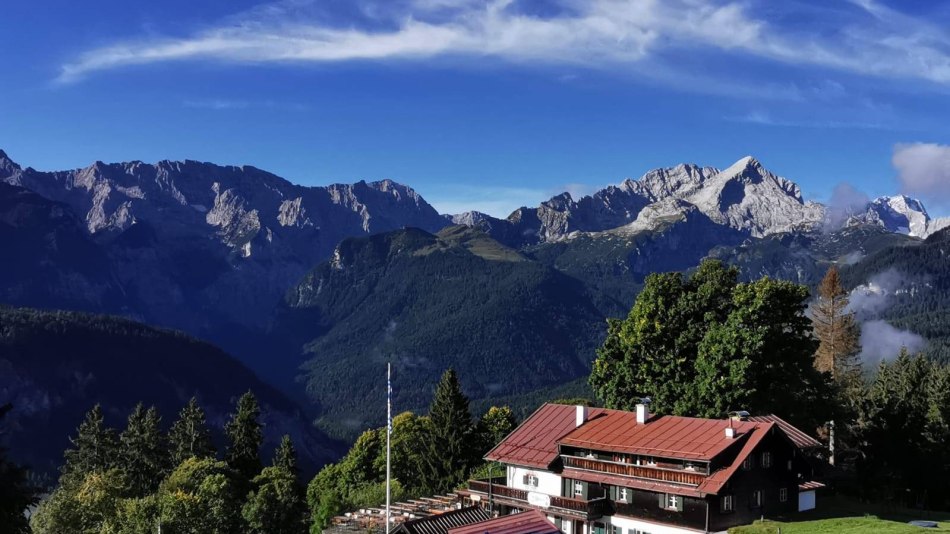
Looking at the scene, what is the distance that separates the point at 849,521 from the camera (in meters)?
54.1

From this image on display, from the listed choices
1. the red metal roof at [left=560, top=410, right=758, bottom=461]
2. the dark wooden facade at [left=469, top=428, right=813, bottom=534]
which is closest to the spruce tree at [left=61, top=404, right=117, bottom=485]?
the dark wooden facade at [left=469, top=428, right=813, bottom=534]

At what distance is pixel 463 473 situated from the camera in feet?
305

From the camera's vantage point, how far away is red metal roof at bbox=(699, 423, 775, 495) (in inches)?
2200

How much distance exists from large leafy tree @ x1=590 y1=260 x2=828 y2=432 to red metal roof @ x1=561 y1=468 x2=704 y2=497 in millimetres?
11118

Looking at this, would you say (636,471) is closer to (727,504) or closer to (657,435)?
(657,435)

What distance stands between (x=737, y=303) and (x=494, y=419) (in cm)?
4489

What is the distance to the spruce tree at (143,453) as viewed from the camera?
99.7 m

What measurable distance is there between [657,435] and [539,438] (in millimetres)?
11866

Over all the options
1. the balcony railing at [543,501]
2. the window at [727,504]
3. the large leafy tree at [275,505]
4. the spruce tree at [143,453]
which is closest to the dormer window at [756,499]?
the window at [727,504]

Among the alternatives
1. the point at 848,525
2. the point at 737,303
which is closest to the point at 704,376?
the point at 737,303

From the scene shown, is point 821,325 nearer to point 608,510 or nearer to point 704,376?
point 704,376

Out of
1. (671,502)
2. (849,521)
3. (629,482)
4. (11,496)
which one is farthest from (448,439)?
(11,496)

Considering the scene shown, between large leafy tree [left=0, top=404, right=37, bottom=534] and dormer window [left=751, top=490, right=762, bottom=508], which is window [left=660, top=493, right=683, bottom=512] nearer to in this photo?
dormer window [left=751, top=490, right=762, bottom=508]

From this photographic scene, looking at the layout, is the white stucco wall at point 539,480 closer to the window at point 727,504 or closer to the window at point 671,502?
the window at point 671,502
